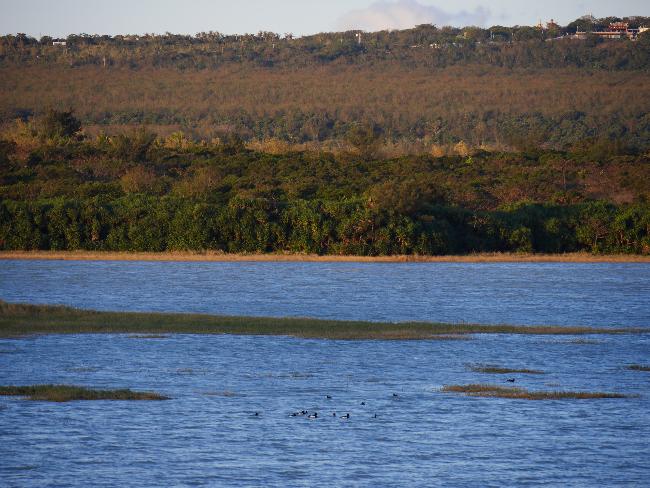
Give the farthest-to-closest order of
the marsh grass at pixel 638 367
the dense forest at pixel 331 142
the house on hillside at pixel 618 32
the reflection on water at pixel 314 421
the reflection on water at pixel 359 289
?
the house on hillside at pixel 618 32 → the dense forest at pixel 331 142 → the reflection on water at pixel 359 289 → the marsh grass at pixel 638 367 → the reflection on water at pixel 314 421

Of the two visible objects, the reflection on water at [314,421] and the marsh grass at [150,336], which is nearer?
the reflection on water at [314,421]

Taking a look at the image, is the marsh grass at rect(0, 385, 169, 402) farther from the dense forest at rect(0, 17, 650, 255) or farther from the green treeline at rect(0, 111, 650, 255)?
the dense forest at rect(0, 17, 650, 255)

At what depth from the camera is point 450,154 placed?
97.9 metres

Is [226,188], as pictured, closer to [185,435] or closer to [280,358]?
[280,358]

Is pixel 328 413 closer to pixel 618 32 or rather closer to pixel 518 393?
pixel 518 393

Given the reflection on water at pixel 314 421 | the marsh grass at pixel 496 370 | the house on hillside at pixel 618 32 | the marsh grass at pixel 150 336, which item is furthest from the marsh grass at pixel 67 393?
the house on hillside at pixel 618 32

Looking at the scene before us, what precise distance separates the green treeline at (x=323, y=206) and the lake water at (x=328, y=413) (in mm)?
21677

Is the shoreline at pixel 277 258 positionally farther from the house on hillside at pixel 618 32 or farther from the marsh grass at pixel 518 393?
the house on hillside at pixel 618 32

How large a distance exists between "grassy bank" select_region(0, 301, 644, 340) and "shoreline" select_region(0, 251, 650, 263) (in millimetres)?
25791

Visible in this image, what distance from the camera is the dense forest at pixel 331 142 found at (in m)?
58.8

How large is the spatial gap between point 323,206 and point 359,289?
14653mm

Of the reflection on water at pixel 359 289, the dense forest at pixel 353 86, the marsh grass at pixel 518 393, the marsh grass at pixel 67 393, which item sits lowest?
the reflection on water at pixel 359 289

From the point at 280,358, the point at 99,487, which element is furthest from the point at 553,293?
the point at 99,487

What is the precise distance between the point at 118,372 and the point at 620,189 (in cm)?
6039
